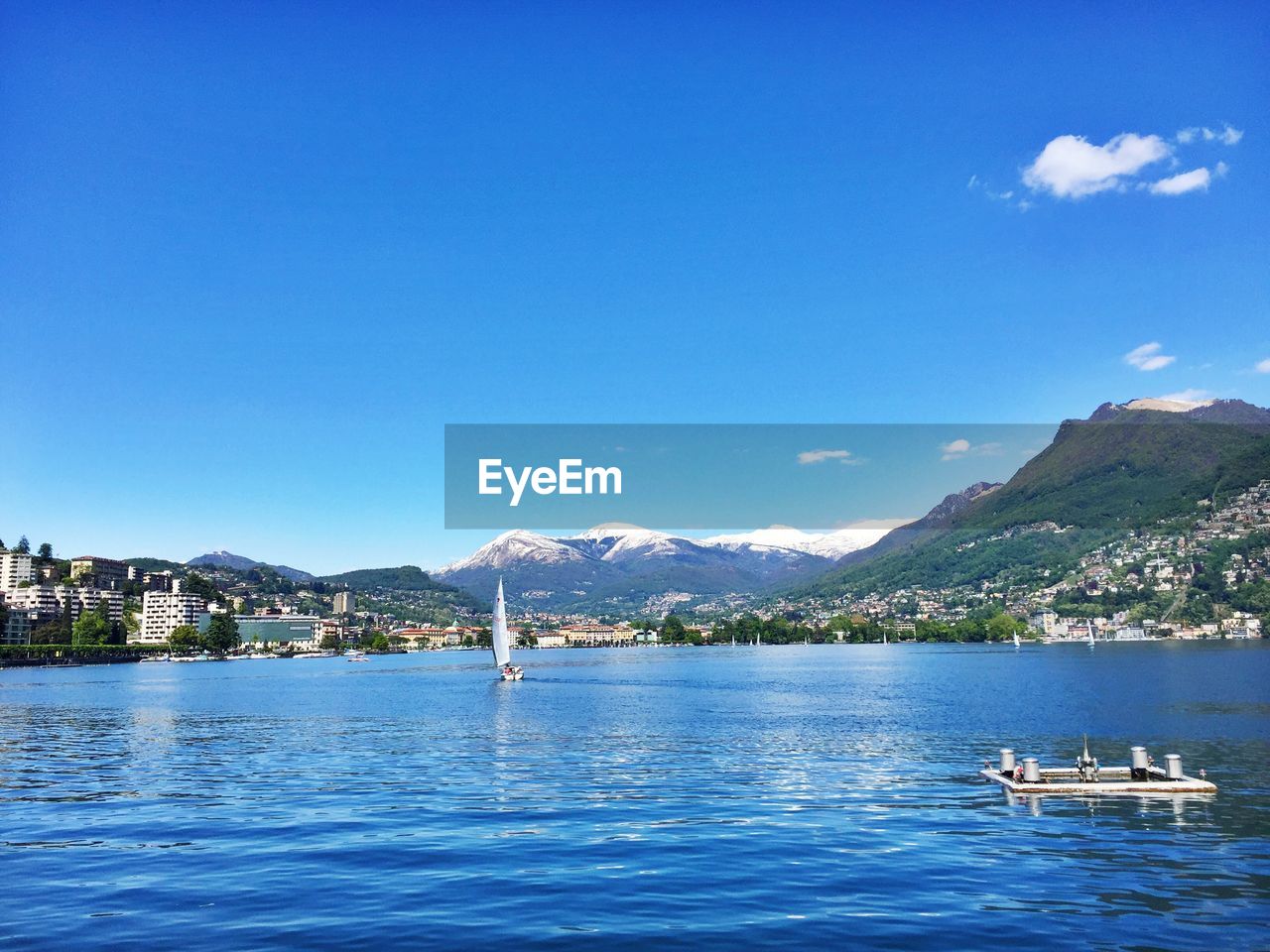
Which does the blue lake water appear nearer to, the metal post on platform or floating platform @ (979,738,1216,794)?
floating platform @ (979,738,1216,794)

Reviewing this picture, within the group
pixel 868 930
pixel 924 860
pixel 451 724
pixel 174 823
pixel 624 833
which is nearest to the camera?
pixel 868 930

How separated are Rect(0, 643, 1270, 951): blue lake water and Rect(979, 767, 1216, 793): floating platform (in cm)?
139

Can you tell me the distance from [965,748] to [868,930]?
3990 centimetres

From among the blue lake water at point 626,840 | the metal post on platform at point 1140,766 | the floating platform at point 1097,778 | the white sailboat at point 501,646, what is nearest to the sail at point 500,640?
the white sailboat at point 501,646

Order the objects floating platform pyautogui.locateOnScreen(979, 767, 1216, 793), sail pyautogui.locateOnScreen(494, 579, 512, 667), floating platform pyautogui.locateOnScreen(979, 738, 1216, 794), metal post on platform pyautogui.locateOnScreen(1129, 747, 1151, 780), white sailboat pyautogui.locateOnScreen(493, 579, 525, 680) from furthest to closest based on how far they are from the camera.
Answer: sail pyautogui.locateOnScreen(494, 579, 512, 667)
white sailboat pyautogui.locateOnScreen(493, 579, 525, 680)
metal post on platform pyautogui.locateOnScreen(1129, 747, 1151, 780)
floating platform pyautogui.locateOnScreen(979, 738, 1216, 794)
floating platform pyautogui.locateOnScreen(979, 767, 1216, 793)

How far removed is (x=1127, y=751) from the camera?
5631 cm

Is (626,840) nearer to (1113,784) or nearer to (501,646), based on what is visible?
(1113,784)

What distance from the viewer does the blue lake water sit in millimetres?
23266

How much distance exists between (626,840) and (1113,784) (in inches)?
944

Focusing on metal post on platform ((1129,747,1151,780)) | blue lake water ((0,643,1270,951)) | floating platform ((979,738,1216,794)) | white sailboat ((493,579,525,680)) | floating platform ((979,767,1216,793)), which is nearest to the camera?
blue lake water ((0,643,1270,951))

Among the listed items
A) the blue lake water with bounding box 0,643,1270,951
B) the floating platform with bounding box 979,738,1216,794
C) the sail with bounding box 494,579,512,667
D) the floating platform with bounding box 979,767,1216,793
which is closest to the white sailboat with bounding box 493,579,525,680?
the sail with bounding box 494,579,512,667

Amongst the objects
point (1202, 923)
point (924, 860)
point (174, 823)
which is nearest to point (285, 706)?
point (174, 823)

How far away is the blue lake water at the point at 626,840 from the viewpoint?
23.3 metres

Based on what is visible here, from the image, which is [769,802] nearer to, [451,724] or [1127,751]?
[1127,751]
